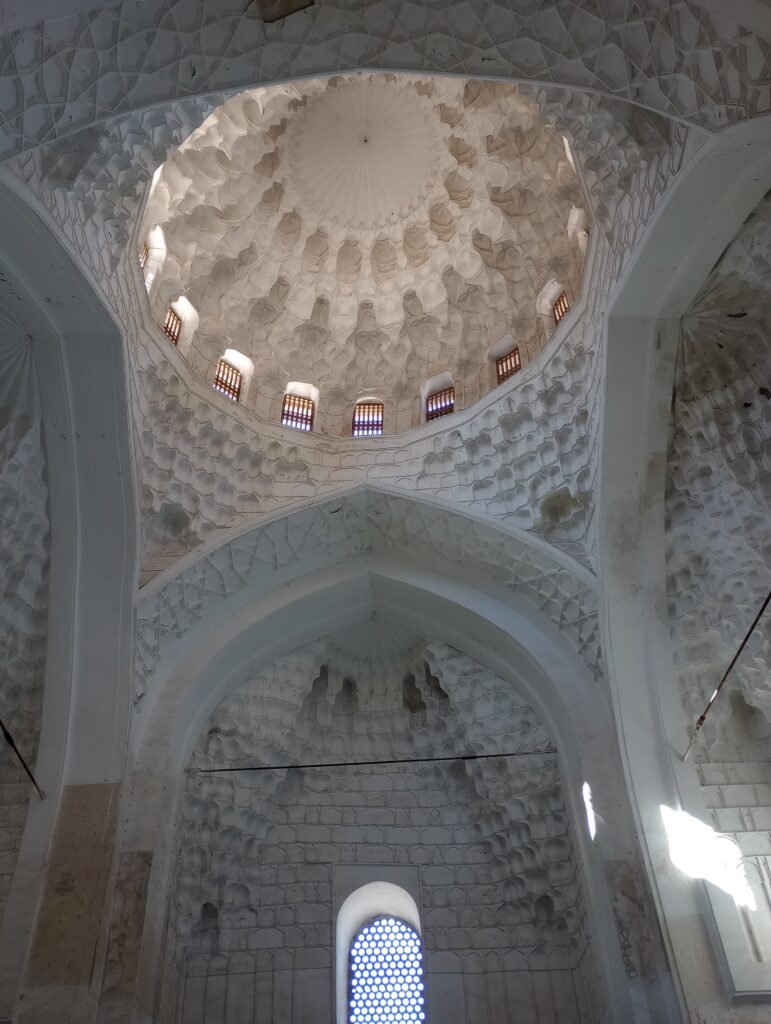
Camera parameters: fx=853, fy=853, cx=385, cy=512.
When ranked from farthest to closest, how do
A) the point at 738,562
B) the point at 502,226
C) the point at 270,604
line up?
1. the point at 502,226
2. the point at 270,604
3. the point at 738,562

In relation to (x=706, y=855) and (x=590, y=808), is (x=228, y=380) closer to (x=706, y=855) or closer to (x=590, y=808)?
(x=590, y=808)

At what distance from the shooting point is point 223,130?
11469mm

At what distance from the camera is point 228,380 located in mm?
12078

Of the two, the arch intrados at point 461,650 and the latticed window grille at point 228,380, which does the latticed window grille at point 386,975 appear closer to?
the arch intrados at point 461,650

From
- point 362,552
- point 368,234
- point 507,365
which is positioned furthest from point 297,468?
point 368,234

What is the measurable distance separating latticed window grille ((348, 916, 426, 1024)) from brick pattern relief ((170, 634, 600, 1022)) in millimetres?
507

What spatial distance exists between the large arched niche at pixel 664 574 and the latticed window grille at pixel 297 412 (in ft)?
15.3

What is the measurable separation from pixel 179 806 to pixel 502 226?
28.7ft

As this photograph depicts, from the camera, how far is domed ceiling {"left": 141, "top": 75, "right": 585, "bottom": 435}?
11391 mm

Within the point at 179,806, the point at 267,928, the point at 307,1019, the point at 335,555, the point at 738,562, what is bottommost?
the point at 307,1019

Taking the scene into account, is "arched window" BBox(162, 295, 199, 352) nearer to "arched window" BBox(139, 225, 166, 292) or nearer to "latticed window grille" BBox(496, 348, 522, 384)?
"arched window" BBox(139, 225, 166, 292)

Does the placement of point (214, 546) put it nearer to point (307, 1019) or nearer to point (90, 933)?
point (90, 933)

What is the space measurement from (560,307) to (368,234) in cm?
355

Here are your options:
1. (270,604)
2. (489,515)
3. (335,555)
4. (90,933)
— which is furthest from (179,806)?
(489,515)
